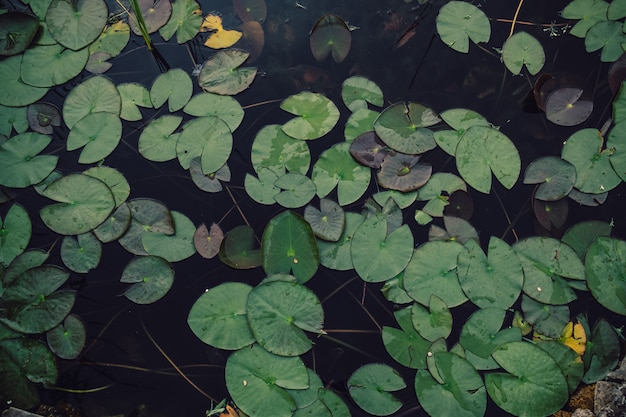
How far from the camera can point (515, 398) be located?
215cm

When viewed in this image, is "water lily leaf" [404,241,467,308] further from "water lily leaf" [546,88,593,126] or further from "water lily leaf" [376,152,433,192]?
"water lily leaf" [546,88,593,126]

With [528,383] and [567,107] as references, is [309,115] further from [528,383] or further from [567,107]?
[528,383]

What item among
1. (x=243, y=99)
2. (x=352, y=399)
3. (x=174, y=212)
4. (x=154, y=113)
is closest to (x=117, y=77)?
(x=154, y=113)

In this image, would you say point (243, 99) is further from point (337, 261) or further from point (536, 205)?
point (536, 205)

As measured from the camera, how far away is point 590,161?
2596 mm

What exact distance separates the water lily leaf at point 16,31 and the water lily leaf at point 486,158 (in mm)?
2781

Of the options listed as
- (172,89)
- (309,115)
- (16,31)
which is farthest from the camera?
(16,31)

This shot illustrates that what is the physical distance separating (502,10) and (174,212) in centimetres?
255

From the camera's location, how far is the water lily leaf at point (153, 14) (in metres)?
3.13

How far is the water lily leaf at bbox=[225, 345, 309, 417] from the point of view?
2160 mm

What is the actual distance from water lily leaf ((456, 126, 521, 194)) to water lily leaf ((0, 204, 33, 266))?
2.43 m

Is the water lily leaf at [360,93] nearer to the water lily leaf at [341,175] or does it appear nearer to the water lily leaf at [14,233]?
the water lily leaf at [341,175]

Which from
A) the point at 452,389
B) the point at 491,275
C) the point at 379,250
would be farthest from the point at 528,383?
the point at 379,250

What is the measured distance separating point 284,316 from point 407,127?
1284mm
